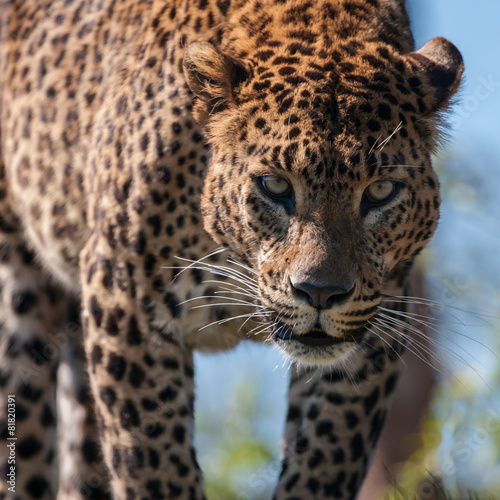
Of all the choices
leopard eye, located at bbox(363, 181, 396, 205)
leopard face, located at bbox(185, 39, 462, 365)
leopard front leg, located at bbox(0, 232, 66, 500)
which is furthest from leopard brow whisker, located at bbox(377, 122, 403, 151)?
leopard front leg, located at bbox(0, 232, 66, 500)

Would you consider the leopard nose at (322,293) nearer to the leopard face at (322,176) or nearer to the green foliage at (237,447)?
the leopard face at (322,176)

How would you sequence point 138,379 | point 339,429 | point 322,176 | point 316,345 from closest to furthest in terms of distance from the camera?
point 322,176 → point 316,345 → point 138,379 → point 339,429

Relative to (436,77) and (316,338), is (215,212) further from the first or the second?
(436,77)

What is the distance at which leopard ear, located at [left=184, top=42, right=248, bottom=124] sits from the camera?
5.86m

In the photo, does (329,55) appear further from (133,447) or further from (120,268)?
(133,447)

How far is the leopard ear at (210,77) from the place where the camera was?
586cm

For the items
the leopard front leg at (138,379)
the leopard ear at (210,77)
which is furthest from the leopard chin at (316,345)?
the leopard ear at (210,77)

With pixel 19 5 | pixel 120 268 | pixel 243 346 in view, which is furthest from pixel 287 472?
pixel 19 5

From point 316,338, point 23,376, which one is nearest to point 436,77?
point 316,338

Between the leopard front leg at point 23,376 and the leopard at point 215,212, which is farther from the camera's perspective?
the leopard front leg at point 23,376

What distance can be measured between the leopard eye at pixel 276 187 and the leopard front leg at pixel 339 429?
1438 mm

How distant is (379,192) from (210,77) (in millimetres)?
1235

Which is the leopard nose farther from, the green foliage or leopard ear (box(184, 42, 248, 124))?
the green foliage

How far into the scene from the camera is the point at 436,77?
19.7 feet
